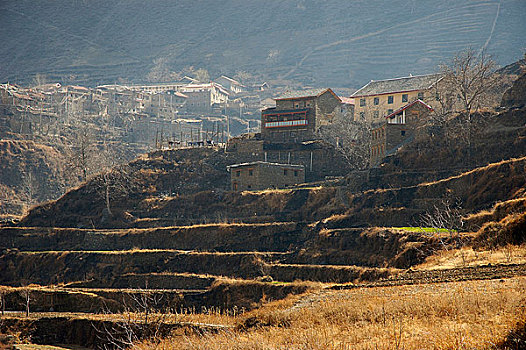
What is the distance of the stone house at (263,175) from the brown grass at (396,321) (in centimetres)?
3937

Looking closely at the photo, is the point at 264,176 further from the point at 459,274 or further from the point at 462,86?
the point at 459,274

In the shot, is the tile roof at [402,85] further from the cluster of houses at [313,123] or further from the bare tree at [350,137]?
the bare tree at [350,137]

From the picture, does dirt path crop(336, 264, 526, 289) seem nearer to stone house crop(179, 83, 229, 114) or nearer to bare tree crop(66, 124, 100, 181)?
bare tree crop(66, 124, 100, 181)

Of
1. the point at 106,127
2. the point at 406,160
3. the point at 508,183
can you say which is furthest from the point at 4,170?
the point at 508,183

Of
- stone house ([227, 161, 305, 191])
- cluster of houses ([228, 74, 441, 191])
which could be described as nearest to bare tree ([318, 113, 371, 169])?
cluster of houses ([228, 74, 441, 191])

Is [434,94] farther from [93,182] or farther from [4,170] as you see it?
[4,170]

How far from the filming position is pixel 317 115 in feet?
277

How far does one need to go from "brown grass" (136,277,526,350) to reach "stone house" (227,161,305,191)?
3937 centimetres

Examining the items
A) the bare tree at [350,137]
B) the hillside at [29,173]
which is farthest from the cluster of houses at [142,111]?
the bare tree at [350,137]

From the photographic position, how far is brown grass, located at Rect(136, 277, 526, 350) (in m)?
20.1

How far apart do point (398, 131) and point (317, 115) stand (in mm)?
19879

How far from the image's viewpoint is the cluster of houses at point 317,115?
6956cm

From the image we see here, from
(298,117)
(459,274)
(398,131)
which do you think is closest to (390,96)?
(298,117)

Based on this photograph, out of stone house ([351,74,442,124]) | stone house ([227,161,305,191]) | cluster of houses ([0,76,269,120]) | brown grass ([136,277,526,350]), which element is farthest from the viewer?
cluster of houses ([0,76,269,120])
